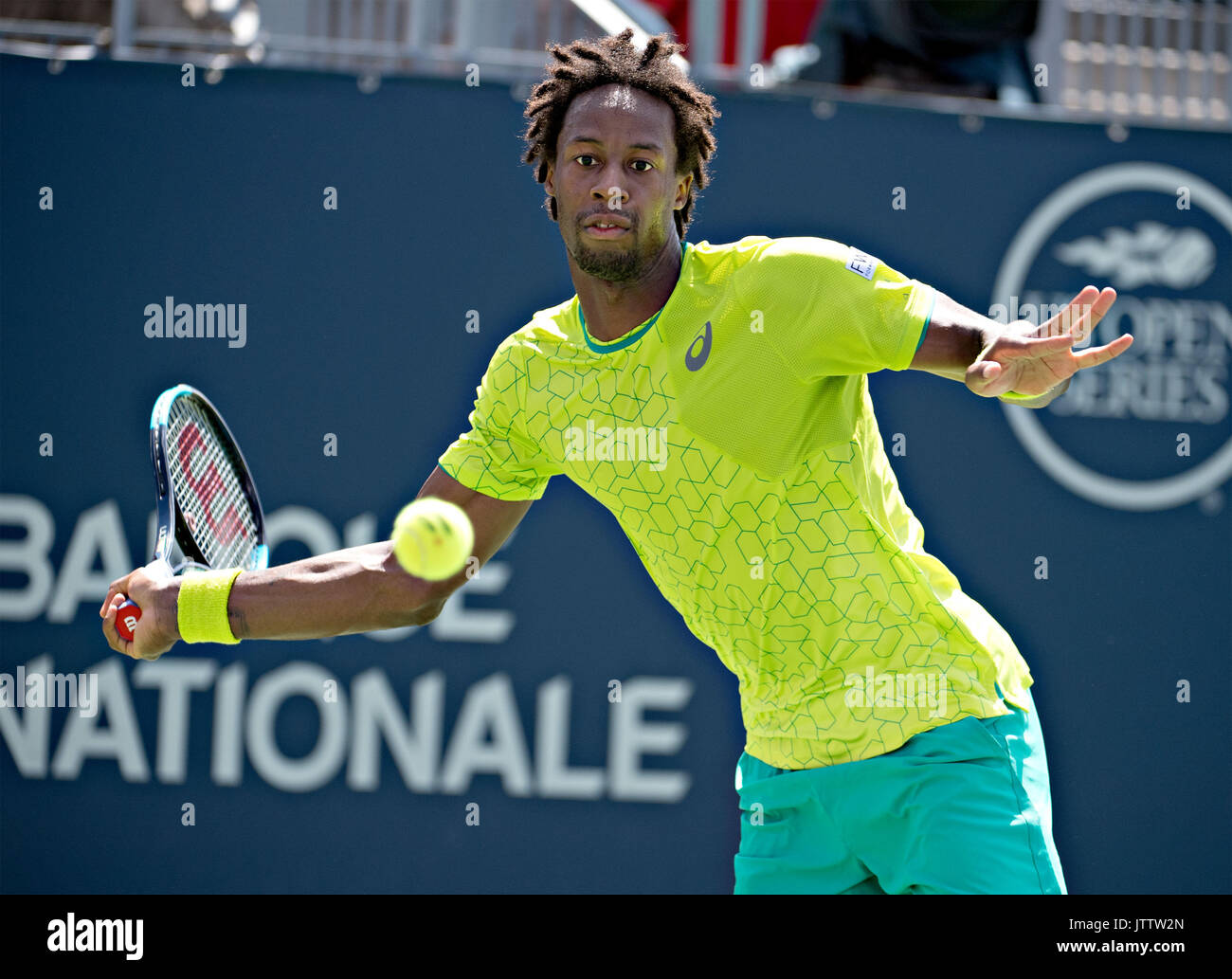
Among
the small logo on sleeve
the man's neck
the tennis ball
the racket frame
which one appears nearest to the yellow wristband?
the racket frame

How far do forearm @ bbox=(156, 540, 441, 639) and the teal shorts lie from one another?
34.8 inches

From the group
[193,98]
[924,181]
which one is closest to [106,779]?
[193,98]

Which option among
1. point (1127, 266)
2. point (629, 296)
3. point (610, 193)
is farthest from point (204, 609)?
point (1127, 266)

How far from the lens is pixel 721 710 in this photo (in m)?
5.22

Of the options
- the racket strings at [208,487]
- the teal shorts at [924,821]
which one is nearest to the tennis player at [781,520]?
the teal shorts at [924,821]

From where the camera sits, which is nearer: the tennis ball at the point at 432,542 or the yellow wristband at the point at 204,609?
the tennis ball at the point at 432,542

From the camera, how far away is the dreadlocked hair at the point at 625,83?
3.14 meters

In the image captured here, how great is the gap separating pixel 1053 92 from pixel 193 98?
337 cm

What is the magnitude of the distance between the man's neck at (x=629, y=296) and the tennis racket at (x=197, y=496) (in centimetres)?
A: 101

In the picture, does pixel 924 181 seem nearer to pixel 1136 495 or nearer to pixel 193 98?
pixel 1136 495

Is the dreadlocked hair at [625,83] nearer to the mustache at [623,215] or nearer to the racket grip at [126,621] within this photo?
the mustache at [623,215]

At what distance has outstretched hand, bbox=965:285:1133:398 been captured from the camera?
2.51m
